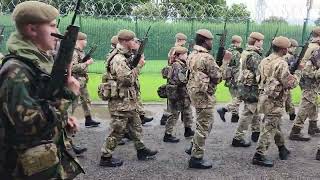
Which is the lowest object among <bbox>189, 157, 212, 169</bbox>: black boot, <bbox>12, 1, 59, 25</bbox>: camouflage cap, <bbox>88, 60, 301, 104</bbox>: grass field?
<bbox>88, 60, 301, 104</bbox>: grass field

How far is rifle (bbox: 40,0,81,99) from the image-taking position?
8.80ft

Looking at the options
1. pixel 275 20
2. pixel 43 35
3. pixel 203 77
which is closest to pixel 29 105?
pixel 43 35

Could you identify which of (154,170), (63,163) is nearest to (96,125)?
(154,170)

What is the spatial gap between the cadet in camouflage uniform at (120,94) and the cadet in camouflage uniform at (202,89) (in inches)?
32.0

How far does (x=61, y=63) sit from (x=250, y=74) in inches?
196

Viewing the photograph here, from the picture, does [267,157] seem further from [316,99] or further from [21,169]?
[21,169]

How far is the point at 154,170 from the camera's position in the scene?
6.06m

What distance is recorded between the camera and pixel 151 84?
15.2 metres

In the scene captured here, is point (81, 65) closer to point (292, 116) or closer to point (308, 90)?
point (308, 90)

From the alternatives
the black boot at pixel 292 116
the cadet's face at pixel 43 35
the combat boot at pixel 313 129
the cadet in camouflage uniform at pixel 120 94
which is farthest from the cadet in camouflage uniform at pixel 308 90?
the cadet's face at pixel 43 35

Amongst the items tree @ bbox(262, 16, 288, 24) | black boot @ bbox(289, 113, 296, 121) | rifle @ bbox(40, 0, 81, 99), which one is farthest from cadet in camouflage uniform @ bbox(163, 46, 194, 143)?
tree @ bbox(262, 16, 288, 24)

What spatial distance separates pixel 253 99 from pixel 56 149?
16.3 feet

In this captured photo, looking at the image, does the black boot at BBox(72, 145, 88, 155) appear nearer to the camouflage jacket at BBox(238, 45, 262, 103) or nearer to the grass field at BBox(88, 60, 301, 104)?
the camouflage jacket at BBox(238, 45, 262, 103)

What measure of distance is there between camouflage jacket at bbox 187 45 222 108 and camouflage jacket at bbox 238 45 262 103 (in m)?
1.21
